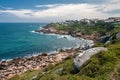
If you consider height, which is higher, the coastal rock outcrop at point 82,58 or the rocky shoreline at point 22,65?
the coastal rock outcrop at point 82,58

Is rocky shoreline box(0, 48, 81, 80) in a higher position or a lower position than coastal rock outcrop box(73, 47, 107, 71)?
lower

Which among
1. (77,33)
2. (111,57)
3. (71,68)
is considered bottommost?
(77,33)

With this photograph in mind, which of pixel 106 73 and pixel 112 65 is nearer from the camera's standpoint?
pixel 106 73

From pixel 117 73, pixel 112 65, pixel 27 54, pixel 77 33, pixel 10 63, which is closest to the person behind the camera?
pixel 117 73

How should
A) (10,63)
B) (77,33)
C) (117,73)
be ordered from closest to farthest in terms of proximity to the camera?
(117,73) → (10,63) → (77,33)

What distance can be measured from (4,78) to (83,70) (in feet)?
110

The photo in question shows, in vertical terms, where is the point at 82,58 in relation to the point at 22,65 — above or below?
above

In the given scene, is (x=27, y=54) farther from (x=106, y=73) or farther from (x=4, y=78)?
(x=106, y=73)

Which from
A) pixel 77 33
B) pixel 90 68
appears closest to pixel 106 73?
pixel 90 68

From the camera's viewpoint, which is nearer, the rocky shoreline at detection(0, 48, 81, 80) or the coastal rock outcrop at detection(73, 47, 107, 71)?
the coastal rock outcrop at detection(73, 47, 107, 71)

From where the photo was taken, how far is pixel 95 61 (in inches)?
765

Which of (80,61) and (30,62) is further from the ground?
(80,61)

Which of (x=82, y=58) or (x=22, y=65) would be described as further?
(x=22, y=65)

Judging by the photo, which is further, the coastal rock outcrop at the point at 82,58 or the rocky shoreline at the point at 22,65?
the rocky shoreline at the point at 22,65
